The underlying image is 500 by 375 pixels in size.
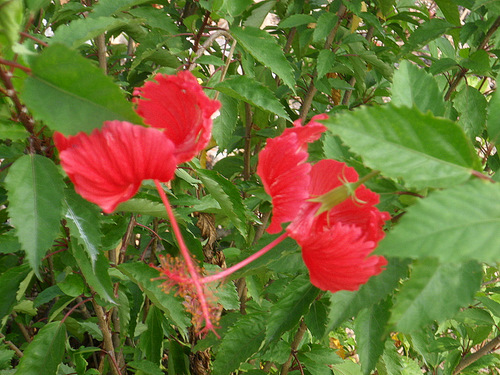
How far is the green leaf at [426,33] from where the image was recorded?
1147mm

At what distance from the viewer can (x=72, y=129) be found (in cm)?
39

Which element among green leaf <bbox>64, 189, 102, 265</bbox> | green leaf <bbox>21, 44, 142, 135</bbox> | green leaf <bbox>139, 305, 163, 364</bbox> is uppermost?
green leaf <bbox>21, 44, 142, 135</bbox>

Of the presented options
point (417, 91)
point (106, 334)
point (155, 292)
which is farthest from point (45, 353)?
point (417, 91)

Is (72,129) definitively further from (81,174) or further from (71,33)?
(71,33)

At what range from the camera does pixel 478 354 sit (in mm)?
1257

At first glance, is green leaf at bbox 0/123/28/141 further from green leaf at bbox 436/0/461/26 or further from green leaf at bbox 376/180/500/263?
green leaf at bbox 436/0/461/26

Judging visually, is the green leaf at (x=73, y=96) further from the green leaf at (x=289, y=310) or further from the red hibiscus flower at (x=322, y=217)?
the green leaf at (x=289, y=310)

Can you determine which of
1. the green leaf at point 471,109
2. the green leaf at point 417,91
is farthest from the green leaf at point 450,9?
the green leaf at point 417,91

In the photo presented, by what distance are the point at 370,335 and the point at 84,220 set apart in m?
0.46

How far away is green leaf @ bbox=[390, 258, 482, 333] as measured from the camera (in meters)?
0.45

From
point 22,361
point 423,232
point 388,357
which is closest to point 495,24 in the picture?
point 388,357

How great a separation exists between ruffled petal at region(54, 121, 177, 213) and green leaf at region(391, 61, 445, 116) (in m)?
0.30

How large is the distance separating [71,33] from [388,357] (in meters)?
0.91

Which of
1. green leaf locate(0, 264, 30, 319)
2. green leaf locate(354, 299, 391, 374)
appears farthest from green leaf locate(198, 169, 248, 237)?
green leaf locate(0, 264, 30, 319)
